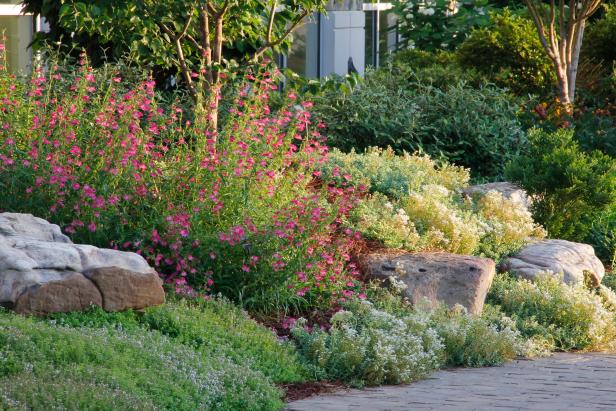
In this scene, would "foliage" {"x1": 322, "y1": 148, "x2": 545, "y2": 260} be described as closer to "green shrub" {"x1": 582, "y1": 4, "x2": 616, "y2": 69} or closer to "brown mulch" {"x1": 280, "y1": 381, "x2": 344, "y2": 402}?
"brown mulch" {"x1": 280, "y1": 381, "x2": 344, "y2": 402}

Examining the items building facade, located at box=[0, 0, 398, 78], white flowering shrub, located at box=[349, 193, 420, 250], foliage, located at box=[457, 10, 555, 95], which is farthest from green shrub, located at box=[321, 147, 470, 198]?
foliage, located at box=[457, 10, 555, 95]

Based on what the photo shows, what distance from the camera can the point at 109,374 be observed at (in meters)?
5.21

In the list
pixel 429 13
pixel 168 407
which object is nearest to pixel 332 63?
pixel 429 13

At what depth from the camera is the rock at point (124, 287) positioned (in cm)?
626

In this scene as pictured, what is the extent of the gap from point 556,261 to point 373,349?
125 inches

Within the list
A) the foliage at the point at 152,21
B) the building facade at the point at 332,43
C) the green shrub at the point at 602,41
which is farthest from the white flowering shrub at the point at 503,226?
the green shrub at the point at 602,41

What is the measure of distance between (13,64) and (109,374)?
793 centimetres

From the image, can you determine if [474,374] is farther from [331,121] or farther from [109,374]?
[331,121]

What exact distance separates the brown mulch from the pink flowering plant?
98 cm

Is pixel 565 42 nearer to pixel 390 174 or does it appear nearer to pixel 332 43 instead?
pixel 332 43

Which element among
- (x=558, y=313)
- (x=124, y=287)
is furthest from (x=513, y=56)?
(x=124, y=287)

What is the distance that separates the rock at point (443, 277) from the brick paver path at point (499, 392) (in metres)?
0.81

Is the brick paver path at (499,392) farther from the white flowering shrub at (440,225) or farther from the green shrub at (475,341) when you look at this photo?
the white flowering shrub at (440,225)

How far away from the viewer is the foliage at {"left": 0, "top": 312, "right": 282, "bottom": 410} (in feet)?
16.0
